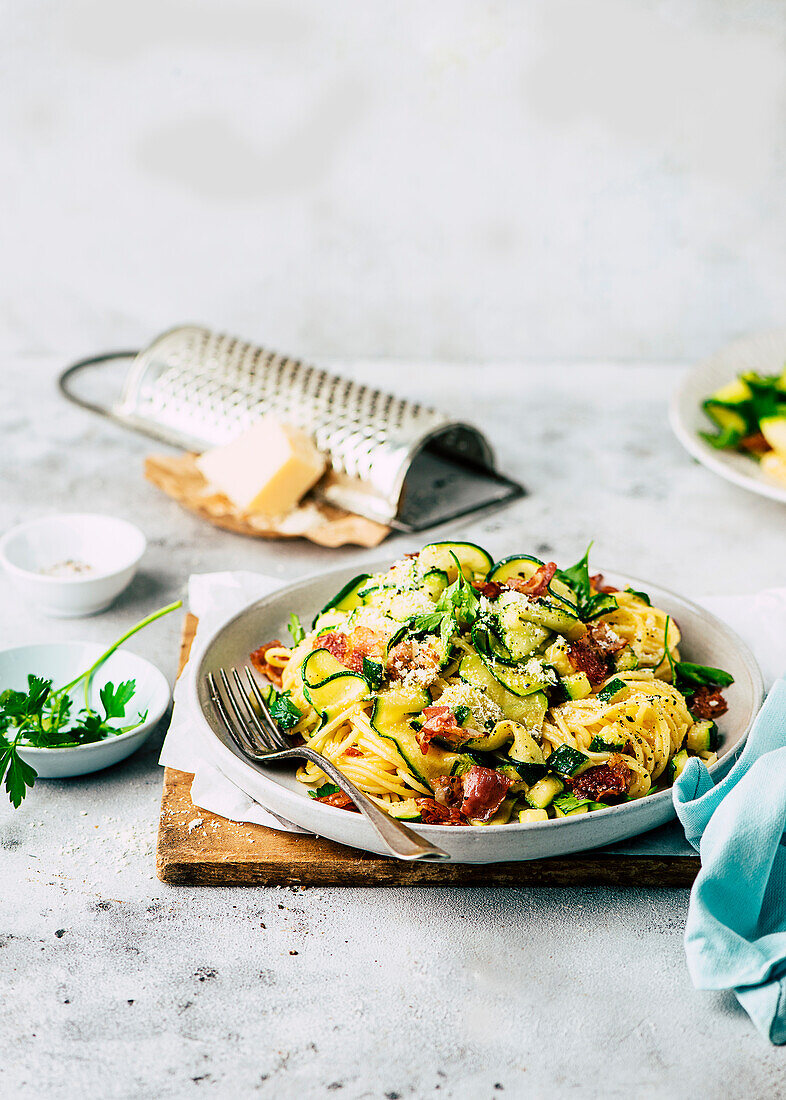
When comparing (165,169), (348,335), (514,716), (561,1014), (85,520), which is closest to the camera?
(561,1014)

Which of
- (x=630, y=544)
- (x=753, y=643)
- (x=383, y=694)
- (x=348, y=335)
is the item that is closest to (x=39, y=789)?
(x=383, y=694)

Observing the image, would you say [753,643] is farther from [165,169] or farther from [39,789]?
[165,169]

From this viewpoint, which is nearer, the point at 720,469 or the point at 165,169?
the point at 720,469

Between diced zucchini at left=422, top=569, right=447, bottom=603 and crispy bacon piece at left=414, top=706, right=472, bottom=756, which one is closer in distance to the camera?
crispy bacon piece at left=414, top=706, right=472, bottom=756

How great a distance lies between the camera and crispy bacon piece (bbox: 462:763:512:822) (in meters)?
1.61

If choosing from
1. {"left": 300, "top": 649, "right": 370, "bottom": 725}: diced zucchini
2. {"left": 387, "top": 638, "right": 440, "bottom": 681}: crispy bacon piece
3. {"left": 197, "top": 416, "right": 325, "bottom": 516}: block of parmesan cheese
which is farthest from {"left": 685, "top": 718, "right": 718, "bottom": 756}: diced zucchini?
{"left": 197, "top": 416, "right": 325, "bottom": 516}: block of parmesan cheese

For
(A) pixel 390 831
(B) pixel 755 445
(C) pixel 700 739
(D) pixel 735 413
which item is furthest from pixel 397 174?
(A) pixel 390 831

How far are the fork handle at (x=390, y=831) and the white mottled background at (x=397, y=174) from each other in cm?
311

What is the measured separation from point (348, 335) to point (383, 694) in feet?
9.65

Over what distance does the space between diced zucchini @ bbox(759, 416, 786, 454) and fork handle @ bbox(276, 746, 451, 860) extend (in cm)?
207

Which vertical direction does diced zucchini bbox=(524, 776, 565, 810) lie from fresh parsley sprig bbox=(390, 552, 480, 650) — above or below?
below

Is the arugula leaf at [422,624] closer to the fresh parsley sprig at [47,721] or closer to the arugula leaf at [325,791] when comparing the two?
the arugula leaf at [325,791]

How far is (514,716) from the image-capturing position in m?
1.77

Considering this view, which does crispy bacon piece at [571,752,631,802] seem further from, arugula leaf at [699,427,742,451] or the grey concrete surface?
arugula leaf at [699,427,742,451]
